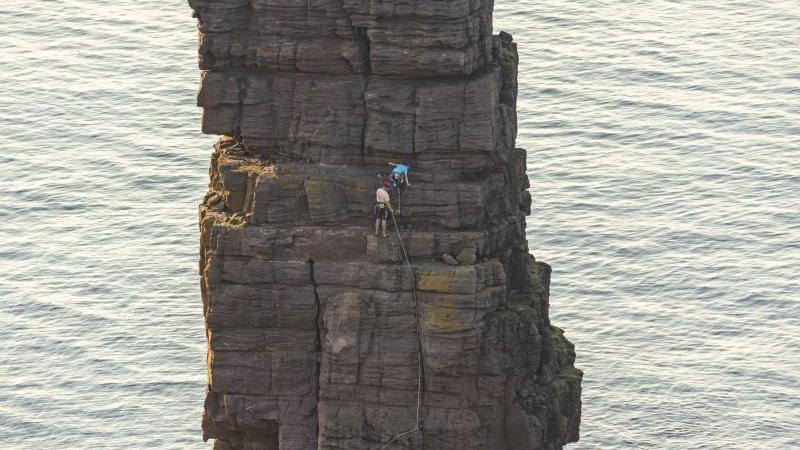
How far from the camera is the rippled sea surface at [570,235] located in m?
159

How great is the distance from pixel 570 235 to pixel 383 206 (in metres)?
62.9

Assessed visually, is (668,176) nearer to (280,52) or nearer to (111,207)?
(111,207)

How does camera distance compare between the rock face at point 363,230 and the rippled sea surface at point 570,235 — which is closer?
the rock face at point 363,230

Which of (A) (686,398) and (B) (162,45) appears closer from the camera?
(A) (686,398)

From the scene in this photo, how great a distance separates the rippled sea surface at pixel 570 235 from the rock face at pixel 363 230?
3569cm

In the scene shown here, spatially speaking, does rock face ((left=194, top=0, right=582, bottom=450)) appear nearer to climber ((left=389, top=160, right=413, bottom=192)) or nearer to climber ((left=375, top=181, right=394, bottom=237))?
climber ((left=389, top=160, right=413, bottom=192))

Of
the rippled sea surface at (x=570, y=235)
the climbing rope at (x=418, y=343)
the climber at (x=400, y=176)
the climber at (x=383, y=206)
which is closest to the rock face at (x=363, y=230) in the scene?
the climbing rope at (x=418, y=343)

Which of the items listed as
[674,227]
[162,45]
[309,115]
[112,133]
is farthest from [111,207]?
[309,115]

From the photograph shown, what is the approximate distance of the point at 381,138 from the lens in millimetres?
115875

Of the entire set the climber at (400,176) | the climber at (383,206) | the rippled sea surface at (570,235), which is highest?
the climber at (400,176)

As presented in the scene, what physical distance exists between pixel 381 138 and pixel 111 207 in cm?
6826

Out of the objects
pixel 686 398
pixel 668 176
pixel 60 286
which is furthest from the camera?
pixel 668 176

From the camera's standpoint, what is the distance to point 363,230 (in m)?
116

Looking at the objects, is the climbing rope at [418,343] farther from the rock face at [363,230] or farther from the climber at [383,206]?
the climber at [383,206]
